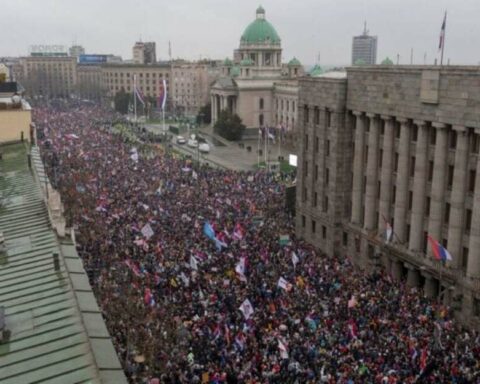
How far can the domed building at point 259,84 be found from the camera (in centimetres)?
13438

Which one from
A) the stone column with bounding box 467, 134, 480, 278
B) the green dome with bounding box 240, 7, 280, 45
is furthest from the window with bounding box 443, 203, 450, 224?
the green dome with bounding box 240, 7, 280, 45

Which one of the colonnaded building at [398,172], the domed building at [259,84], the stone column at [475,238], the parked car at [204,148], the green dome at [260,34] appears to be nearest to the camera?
the stone column at [475,238]

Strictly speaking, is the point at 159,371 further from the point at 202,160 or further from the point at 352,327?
the point at 202,160

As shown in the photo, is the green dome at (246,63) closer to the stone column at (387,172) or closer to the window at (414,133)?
the stone column at (387,172)

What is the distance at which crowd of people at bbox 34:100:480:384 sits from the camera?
88.9 ft

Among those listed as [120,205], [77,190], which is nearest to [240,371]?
[120,205]

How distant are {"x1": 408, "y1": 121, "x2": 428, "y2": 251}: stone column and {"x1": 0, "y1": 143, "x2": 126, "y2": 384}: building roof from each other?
23.9 meters

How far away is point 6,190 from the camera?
31.7m

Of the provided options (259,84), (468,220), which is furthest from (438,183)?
(259,84)

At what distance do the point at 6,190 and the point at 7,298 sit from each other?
15.3 m

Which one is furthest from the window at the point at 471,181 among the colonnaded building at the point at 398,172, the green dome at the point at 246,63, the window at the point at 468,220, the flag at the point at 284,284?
the green dome at the point at 246,63

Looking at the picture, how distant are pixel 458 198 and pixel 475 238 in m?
2.57

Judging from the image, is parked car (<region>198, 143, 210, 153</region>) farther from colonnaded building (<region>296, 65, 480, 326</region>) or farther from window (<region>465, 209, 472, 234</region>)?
window (<region>465, 209, 472, 234</region>)

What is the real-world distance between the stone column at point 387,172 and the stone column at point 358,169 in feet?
9.88
